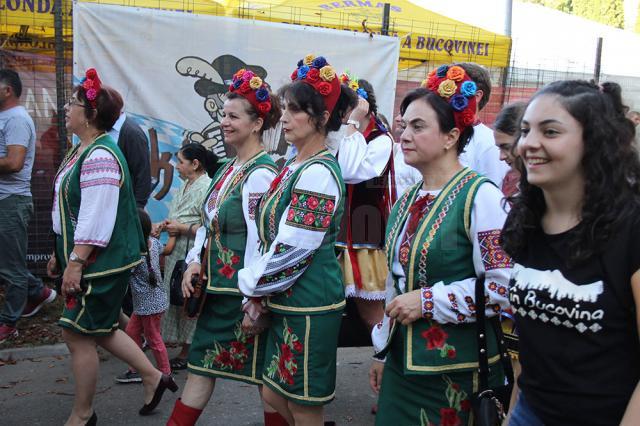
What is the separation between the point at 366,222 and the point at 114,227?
1.58 meters

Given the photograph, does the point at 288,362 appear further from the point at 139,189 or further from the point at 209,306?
the point at 139,189

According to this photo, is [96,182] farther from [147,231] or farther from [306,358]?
[306,358]

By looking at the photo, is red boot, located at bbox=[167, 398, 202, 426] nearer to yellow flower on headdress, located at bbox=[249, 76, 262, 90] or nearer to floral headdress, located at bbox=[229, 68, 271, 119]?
floral headdress, located at bbox=[229, 68, 271, 119]

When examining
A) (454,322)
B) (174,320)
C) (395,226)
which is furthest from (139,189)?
(454,322)

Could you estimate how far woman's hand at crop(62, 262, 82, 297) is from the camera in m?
3.83

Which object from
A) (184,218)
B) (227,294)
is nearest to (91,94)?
(227,294)

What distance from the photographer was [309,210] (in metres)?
3.13

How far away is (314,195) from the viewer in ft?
10.3

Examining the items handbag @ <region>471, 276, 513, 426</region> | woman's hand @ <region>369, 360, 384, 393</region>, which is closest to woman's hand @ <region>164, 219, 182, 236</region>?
woman's hand @ <region>369, 360, 384, 393</region>

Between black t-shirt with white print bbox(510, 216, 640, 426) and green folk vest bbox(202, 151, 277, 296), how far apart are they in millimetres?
1913

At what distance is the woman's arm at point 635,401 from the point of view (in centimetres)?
173

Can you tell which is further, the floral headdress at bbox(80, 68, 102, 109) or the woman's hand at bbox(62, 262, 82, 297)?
the floral headdress at bbox(80, 68, 102, 109)

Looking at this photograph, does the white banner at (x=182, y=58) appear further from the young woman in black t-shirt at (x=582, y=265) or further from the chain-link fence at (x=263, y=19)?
the young woman in black t-shirt at (x=582, y=265)

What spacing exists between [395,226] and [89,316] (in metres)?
2.04
